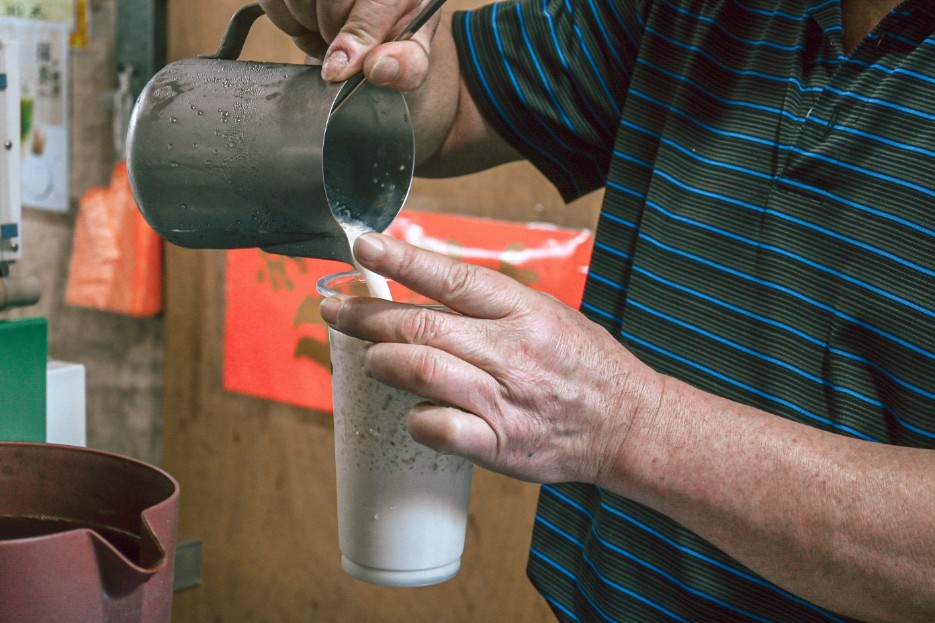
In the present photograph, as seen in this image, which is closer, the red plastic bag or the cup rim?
the cup rim

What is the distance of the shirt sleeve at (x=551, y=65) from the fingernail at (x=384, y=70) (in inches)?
13.8

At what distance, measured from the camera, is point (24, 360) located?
1012 mm

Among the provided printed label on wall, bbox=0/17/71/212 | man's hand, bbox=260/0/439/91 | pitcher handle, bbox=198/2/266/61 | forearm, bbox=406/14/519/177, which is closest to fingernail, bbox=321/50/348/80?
man's hand, bbox=260/0/439/91

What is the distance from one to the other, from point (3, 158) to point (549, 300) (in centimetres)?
69

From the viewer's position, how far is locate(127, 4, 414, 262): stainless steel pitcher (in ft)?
2.53

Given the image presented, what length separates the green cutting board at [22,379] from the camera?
987 millimetres

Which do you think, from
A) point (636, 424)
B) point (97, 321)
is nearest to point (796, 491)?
point (636, 424)

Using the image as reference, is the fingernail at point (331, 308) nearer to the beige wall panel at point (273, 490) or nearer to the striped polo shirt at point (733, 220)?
the striped polo shirt at point (733, 220)

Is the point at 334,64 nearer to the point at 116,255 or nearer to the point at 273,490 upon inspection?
the point at 273,490

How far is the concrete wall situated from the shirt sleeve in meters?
1.89

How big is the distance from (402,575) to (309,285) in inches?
65.8

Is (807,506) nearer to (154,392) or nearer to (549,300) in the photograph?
(549,300)

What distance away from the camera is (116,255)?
110 inches

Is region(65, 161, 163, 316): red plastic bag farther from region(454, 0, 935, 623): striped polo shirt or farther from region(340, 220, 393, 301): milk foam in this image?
region(340, 220, 393, 301): milk foam
